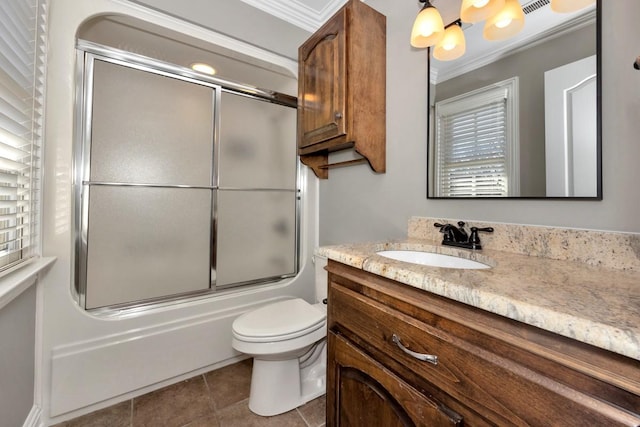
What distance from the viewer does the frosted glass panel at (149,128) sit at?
149 cm

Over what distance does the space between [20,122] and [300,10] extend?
1.80 metres

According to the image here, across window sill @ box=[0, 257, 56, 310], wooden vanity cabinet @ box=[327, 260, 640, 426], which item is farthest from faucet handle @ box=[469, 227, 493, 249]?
window sill @ box=[0, 257, 56, 310]

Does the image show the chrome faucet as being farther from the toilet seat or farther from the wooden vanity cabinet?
the toilet seat

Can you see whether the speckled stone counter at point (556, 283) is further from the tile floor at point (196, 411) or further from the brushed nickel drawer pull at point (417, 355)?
the tile floor at point (196, 411)

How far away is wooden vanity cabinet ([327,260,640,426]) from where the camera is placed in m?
0.41

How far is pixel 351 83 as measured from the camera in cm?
142

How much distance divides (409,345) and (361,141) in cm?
110

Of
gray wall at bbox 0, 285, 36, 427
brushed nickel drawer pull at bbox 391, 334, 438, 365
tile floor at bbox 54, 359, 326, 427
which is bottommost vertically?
tile floor at bbox 54, 359, 326, 427

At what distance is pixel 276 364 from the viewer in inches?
54.7

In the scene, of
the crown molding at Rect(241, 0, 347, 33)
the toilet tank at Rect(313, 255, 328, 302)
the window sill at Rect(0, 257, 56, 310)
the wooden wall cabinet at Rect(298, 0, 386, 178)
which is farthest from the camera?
the crown molding at Rect(241, 0, 347, 33)

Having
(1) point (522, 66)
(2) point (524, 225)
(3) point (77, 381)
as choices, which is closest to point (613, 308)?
(2) point (524, 225)

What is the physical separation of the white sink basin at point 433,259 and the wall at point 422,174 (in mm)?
244

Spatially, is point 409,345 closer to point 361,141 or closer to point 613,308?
point 613,308

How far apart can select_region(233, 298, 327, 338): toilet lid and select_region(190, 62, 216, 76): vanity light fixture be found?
163cm
